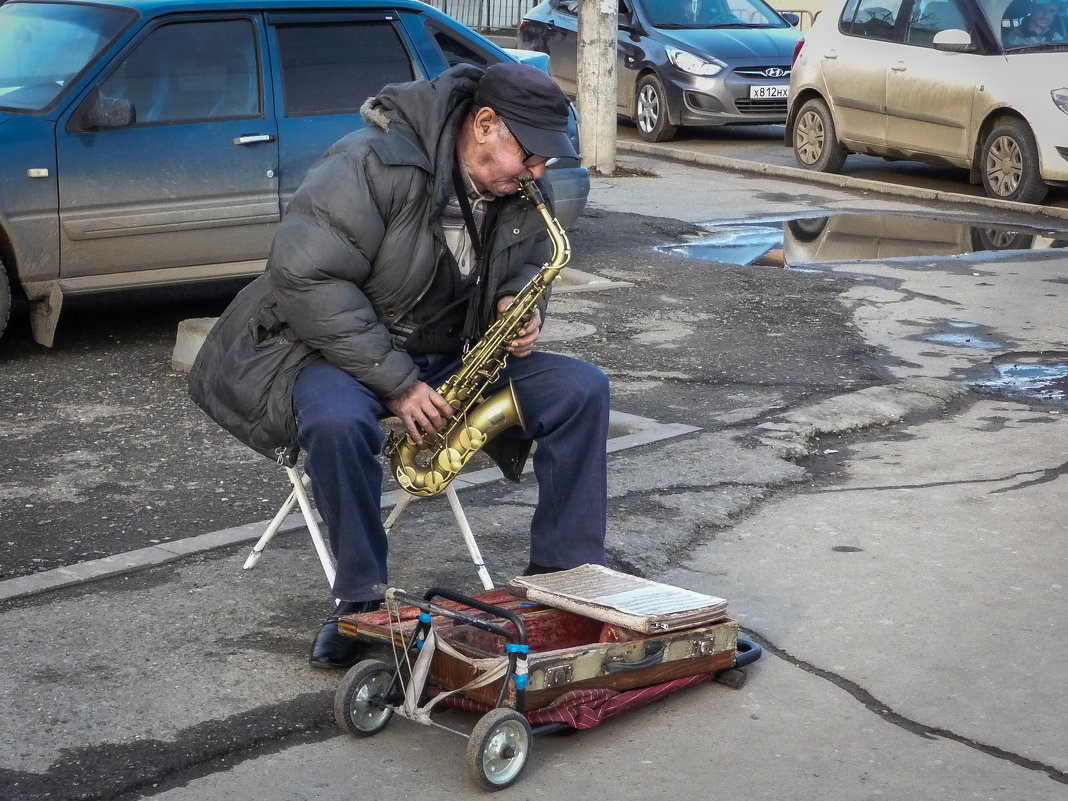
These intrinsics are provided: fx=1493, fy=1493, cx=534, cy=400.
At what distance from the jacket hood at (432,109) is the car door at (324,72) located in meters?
3.60

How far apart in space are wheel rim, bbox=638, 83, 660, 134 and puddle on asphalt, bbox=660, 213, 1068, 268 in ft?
14.4

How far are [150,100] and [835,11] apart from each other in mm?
8148

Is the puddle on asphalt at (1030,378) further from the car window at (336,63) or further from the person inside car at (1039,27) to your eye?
the person inside car at (1039,27)

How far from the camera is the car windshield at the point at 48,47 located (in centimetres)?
693

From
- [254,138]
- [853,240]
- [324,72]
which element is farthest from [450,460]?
[853,240]

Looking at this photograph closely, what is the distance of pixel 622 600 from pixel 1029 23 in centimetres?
958

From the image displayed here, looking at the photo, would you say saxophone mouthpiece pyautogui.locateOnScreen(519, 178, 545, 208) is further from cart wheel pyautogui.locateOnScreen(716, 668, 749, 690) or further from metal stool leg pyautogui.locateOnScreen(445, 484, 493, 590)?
cart wheel pyautogui.locateOnScreen(716, 668, 749, 690)

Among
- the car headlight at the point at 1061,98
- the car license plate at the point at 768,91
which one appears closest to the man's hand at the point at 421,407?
the car headlight at the point at 1061,98

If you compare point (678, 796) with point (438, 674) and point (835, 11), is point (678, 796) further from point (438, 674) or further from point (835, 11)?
point (835, 11)

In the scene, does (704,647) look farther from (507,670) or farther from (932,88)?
(932,88)

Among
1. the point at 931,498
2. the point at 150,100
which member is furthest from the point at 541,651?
the point at 150,100

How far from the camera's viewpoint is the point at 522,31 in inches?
683

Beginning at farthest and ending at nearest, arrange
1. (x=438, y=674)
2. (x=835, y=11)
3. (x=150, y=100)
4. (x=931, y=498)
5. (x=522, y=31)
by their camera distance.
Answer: (x=522, y=31) → (x=835, y=11) → (x=150, y=100) → (x=931, y=498) → (x=438, y=674)

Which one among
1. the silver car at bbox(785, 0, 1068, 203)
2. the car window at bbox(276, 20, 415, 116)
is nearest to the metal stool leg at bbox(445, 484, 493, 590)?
the car window at bbox(276, 20, 415, 116)
